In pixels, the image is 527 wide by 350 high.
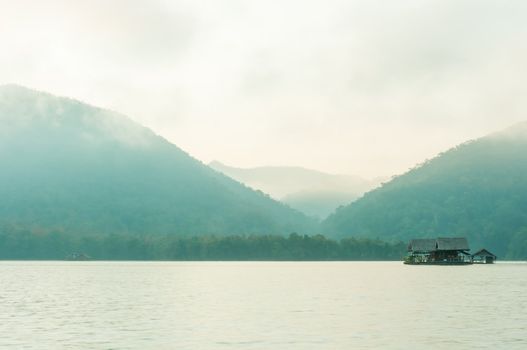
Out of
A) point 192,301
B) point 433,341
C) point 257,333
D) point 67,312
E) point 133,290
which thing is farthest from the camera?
point 133,290

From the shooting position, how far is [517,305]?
234ft

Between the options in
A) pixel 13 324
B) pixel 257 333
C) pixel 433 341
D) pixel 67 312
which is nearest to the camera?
pixel 433 341

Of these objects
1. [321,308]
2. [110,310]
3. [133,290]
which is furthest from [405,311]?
[133,290]

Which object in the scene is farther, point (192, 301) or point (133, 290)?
point (133, 290)

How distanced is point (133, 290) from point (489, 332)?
55.3 metres

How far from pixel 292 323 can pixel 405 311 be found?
48.1 feet

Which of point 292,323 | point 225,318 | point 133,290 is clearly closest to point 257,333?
point 292,323

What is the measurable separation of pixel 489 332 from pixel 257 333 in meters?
15.3

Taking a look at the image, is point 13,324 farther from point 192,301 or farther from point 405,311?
point 405,311

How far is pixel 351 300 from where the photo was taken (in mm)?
78188

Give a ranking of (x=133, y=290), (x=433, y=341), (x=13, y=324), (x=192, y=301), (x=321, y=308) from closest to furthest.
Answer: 1. (x=433, y=341)
2. (x=13, y=324)
3. (x=321, y=308)
4. (x=192, y=301)
5. (x=133, y=290)

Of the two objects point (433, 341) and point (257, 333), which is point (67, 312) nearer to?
point (257, 333)

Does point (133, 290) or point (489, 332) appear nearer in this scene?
point (489, 332)

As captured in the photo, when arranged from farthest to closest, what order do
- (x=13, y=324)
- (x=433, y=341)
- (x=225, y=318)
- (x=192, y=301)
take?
(x=192, y=301) < (x=225, y=318) < (x=13, y=324) < (x=433, y=341)
